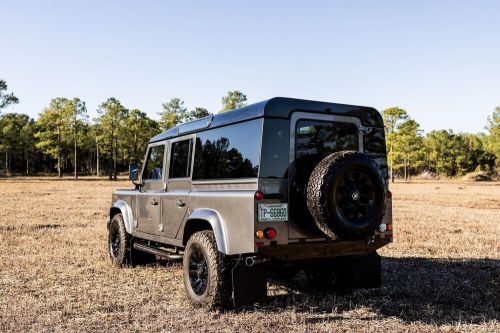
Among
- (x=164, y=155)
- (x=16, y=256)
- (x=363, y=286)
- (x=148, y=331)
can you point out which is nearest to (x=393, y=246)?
(x=363, y=286)

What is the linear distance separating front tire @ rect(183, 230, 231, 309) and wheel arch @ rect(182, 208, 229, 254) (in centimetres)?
17

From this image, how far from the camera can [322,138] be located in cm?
549

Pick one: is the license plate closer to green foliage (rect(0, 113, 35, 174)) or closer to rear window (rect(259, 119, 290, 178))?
rear window (rect(259, 119, 290, 178))

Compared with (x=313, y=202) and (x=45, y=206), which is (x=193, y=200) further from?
(x=45, y=206)

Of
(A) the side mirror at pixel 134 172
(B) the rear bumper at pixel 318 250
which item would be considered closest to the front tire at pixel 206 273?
(B) the rear bumper at pixel 318 250

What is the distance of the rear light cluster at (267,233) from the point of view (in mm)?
4850

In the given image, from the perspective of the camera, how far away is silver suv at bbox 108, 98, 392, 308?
16.1 ft

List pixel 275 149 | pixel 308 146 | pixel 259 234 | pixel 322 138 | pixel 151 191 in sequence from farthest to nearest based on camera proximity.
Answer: pixel 151 191 → pixel 322 138 → pixel 308 146 → pixel 275 149 → pixel 259 234

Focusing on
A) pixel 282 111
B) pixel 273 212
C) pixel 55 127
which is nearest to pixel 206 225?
pixel 273 212

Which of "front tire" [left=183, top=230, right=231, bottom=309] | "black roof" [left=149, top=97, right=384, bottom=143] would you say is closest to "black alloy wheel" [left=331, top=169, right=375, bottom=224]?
"black roof" [left=149, top=97, right=384, bottom=143]

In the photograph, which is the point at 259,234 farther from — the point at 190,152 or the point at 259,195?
the point at 190,152

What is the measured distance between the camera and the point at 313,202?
486 centimetres

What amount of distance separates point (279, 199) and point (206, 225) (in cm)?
119

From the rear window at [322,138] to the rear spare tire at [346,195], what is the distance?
0.39 m
